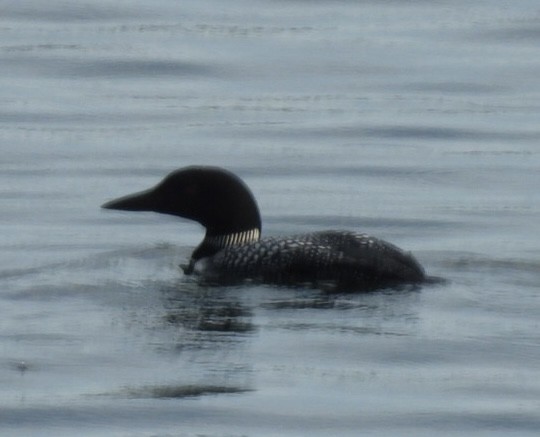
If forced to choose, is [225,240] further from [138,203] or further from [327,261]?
[327,261]

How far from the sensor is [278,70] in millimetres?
19031

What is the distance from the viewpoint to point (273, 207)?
13555 mm

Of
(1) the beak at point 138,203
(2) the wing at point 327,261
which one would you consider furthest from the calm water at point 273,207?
(1) the beak at point 138,203

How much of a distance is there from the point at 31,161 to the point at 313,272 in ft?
14.9

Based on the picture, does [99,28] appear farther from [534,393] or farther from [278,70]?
[534,393]

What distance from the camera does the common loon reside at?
35.8 ft

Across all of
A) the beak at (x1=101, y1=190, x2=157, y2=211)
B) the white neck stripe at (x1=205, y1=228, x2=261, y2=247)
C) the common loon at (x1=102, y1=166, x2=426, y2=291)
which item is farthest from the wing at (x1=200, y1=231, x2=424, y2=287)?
the beak at (x1=101, y1=190, x2=157, y2=211)

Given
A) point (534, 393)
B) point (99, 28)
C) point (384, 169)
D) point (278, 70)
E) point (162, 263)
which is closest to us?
point (534, 393)

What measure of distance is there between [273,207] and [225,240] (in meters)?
1.95

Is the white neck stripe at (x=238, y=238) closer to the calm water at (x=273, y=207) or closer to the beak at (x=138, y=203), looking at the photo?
the calm water at (x=273, y=207)

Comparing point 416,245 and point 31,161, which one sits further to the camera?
point 31,161

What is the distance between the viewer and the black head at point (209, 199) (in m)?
11.6

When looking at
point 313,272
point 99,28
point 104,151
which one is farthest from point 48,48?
point 313,272

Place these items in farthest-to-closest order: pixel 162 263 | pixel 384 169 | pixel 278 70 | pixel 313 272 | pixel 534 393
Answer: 1. pixel 278 70
2. pixel 384 169
3. pixel 162 263
4. pixel 313 272
5. pixel 534 393
